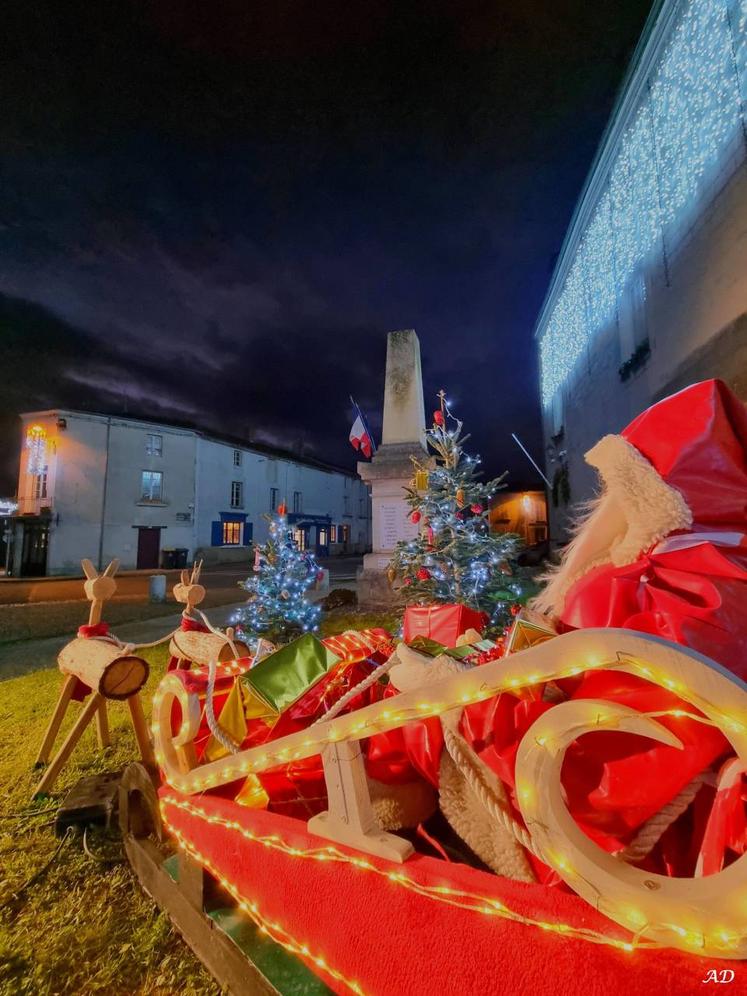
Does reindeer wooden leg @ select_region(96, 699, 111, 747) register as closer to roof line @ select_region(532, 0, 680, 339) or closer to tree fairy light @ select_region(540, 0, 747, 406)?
tree fairy light @ select_region(540, 0, 747, 406)

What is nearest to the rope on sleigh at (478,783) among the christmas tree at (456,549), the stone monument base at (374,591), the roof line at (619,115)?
the christmas tree at (456,549)

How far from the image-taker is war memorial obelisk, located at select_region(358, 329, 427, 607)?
363 inches

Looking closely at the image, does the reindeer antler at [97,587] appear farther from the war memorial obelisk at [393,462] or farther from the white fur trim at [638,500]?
the war memorial obelisk at [393,462]

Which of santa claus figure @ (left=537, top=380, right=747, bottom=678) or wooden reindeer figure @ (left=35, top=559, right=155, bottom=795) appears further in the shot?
wooden reindeer figure @ (left=35, top=559, right=155, bottom=795)

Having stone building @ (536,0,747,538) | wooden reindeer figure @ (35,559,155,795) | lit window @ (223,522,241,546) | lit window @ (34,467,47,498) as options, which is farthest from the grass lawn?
lit window @ (223,522,241,546)

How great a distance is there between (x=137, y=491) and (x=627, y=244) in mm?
22714

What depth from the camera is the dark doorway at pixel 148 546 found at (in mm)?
21981

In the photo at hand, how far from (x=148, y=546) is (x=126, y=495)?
290cm

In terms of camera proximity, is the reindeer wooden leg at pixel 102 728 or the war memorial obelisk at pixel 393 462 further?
the war memorial obelisk at pixel 393 462

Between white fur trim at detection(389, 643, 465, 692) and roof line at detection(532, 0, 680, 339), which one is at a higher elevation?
roof line at detection(532, 0, 680, 339)

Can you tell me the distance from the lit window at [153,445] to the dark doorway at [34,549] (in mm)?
5908

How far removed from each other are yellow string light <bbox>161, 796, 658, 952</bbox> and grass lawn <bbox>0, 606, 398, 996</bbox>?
70cm

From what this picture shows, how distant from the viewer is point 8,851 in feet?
7.59

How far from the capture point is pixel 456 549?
608 cm
